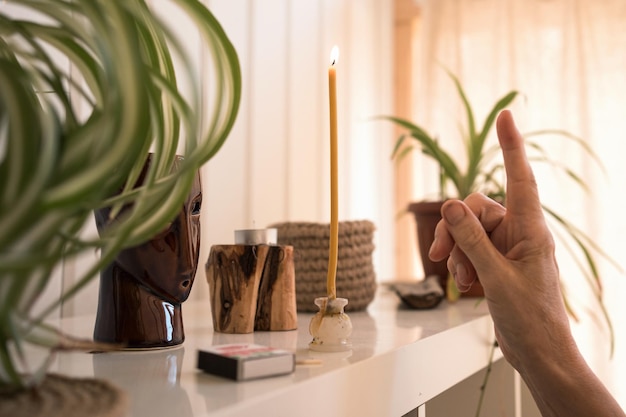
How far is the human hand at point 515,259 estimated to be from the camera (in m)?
0.64

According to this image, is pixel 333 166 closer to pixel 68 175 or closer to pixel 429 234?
pixel 68 175

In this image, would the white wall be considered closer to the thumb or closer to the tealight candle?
the tealight candle

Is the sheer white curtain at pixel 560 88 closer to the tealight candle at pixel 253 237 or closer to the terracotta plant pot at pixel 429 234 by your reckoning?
the terracotta plant pot at pixel 429 234

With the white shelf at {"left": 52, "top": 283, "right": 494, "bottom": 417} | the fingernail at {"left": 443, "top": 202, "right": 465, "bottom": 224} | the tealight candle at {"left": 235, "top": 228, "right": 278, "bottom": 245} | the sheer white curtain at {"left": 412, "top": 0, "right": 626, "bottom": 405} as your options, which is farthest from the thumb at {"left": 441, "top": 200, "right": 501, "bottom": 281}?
the sheer white curtain at {"left": 412, "top": 0, "right": 626, "bottom": 405}

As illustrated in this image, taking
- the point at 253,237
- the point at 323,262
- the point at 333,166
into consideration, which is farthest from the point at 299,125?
the point at 333,166

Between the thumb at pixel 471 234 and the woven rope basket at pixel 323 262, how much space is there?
0.30m

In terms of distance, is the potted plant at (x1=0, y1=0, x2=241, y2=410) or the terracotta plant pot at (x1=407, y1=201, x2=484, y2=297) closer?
the potted plant at (x1=0, y1=0, x2=241, y2=410)

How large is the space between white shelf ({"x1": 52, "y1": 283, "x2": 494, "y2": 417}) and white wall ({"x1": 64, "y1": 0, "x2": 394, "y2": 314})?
16.2 inches

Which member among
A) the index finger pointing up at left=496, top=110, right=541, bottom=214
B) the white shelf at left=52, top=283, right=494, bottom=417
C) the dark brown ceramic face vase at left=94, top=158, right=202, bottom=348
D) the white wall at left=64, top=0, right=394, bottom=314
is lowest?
the white shelf at left=52, top=283, right=494, bottom=417

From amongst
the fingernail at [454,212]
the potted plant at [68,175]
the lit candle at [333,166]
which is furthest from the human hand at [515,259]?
the potted plant at [68,175]

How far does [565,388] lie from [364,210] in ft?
4.15

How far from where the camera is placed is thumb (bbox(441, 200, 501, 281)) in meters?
0.63

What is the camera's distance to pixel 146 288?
1.84 ft

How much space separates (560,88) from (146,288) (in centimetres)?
179
